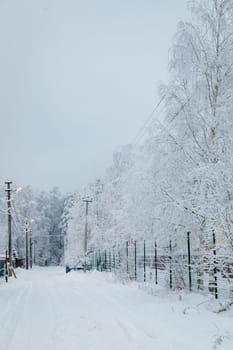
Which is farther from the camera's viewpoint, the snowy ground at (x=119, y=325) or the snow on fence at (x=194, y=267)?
the snow on fence at (x=194, y=267)

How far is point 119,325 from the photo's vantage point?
10.1 meters

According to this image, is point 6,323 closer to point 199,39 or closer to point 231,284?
point 231,284

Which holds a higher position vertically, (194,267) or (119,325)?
(194,267)

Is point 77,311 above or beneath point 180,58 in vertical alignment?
beneath

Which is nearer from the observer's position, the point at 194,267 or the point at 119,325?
the point at 119,325

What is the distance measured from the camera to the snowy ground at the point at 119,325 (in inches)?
319

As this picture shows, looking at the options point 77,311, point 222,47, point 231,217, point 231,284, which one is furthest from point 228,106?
point 77,311

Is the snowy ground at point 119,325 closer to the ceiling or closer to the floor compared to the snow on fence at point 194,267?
closer to the floor

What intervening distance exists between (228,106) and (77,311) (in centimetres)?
745

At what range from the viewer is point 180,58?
15812mm

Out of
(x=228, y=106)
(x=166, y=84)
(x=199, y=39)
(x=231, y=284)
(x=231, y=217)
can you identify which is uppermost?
(x=199, y=39)

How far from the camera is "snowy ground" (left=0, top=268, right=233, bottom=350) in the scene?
8.10 m

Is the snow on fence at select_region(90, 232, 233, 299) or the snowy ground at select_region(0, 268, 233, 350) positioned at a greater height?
the snow on fence at select_region(90, 232, 233, 299)

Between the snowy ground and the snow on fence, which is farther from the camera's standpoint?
the snow on fence
